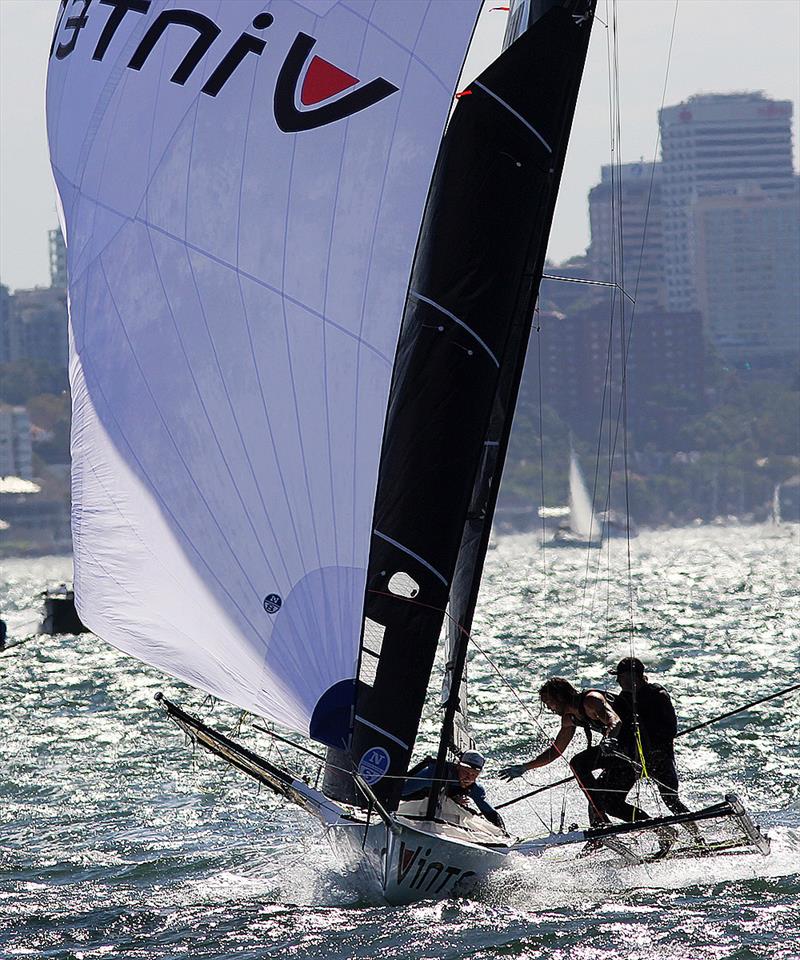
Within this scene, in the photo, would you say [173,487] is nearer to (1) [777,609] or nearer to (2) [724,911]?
(2) [724,911]

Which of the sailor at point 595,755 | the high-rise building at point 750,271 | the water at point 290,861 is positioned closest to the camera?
the water at point 290,861

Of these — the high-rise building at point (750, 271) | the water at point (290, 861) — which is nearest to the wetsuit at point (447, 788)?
the water at point (290, 861)

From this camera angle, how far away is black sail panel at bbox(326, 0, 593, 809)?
7.49m

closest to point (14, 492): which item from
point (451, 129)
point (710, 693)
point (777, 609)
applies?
point (777, 609)

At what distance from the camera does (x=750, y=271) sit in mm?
129750

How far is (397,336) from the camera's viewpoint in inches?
267

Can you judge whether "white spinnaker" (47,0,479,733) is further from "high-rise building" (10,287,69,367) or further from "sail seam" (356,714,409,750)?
"high-rise building" (10,287,69,367)

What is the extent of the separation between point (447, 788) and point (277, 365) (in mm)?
2353

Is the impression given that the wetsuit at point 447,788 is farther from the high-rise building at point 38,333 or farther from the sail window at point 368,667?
the high-rise building at point 38,333

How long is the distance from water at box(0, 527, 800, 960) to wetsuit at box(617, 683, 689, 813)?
0.42 meters

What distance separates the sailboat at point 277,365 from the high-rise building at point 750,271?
4543 inches

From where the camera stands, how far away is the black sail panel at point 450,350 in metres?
7.49

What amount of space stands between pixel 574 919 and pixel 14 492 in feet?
299

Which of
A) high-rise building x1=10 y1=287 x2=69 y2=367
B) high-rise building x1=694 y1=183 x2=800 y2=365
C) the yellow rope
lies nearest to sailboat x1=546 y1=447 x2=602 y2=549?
high-rise building x1=694 y1=183 x2=800 y2=365
